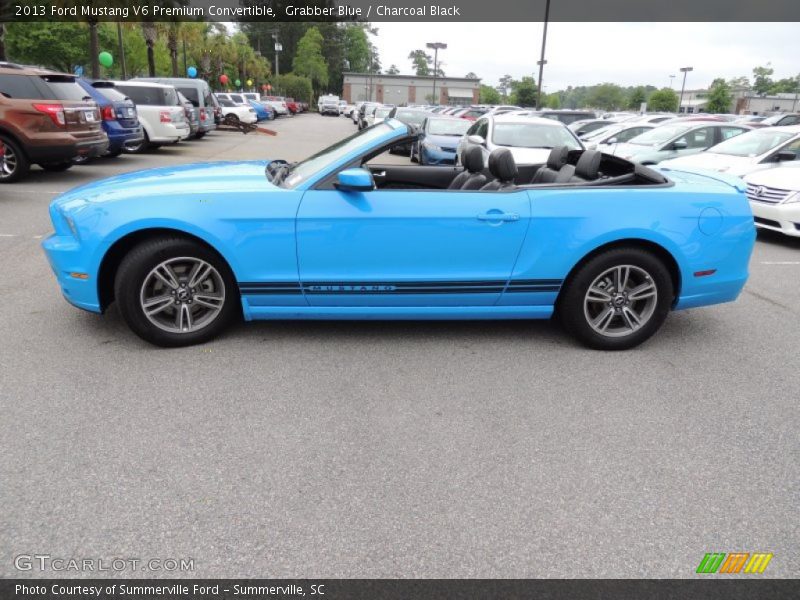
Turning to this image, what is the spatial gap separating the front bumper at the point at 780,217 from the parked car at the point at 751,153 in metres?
1.01

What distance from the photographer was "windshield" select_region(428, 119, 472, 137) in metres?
15.3

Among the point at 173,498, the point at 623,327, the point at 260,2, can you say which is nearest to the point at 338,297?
the point at 173,498

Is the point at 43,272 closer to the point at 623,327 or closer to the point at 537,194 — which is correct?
the point at 537,194

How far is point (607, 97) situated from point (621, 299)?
166 meters

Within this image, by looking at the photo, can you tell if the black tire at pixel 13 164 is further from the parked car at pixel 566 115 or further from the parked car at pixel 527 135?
the parked car at pixel 566 115

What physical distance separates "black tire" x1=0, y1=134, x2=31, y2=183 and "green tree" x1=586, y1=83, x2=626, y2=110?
155m

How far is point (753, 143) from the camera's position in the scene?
400 inches

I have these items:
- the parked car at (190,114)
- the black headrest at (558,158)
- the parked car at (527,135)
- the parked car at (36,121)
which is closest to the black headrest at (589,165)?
the black headrest at (558,158)

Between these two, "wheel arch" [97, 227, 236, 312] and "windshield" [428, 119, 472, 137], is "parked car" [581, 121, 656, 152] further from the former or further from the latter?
"wheel arch" [97, 227, 236, 312]

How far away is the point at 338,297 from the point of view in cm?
395

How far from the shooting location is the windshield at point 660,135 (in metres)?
12.6

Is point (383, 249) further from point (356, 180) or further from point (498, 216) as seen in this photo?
point (498, 216)

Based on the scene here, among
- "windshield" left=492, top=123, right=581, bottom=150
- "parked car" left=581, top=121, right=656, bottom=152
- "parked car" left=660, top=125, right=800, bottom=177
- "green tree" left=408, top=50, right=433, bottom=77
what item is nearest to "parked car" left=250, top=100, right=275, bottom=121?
"parked car" left=581, top=121, right=656, bottom=152

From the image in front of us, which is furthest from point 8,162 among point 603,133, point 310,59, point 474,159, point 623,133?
point 310,59
